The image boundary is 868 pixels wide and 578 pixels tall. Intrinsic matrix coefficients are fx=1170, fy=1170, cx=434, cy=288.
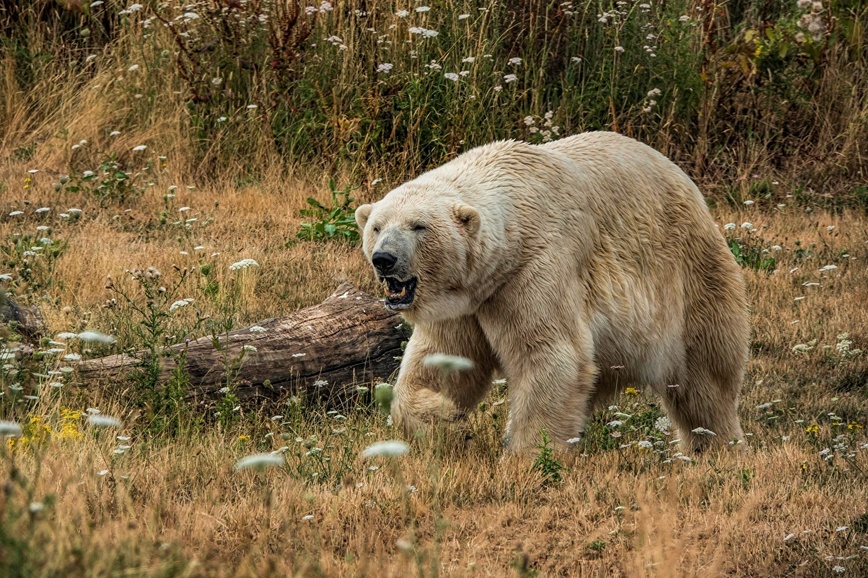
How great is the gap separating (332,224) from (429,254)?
12.5 ft

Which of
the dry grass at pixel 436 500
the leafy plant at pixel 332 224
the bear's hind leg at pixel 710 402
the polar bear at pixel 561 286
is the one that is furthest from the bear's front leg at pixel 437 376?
the leafy plant at pixel 332 224

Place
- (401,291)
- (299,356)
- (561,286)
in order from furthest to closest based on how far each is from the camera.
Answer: (299,356) → (561,286) → (401,291)

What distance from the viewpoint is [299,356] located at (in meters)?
5.89

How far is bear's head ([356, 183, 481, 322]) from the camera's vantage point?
5.01 m

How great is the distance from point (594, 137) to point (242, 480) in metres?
2.60

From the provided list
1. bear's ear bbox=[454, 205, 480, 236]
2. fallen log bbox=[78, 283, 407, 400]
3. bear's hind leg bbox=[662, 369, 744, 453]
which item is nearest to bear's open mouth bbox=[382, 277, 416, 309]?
bear's ear bbox=[454, 205, 480, 236]

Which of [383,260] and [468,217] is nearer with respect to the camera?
[383,260]

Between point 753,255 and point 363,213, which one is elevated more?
point 363,213

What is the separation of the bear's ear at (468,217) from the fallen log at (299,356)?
43.1 inches

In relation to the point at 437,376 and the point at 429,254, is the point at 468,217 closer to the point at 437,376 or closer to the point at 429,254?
the point at 429,254

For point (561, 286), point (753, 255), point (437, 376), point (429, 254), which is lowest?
point (753, 255)

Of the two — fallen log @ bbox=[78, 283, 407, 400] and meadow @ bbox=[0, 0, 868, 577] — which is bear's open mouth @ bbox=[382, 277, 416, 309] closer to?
meadow @ bbox=[0, 0, 868, 577]

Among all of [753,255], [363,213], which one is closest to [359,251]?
[753,255]

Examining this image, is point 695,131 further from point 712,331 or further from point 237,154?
point 712,331
